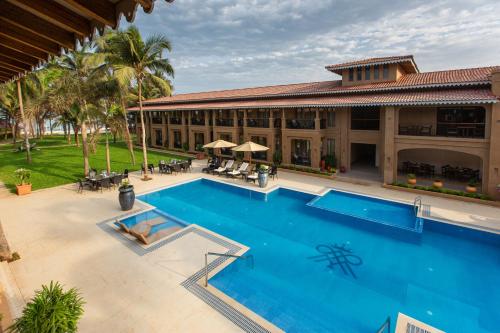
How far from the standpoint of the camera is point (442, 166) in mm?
20469

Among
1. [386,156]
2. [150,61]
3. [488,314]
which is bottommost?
[488,314]

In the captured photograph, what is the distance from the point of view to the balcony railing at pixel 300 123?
2352 centimetres

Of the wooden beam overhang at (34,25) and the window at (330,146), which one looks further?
the window at (330,146)

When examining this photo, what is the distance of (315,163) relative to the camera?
2330 cm

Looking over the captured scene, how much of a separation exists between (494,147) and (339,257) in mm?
12213

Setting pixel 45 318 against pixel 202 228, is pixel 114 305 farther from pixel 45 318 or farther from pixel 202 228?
pixel 202 228

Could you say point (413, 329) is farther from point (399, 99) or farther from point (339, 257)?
point (399, 99)

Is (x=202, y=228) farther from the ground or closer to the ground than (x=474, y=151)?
closer to the ground

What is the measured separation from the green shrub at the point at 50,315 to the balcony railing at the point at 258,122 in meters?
22.7

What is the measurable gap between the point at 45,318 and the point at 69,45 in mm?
4932

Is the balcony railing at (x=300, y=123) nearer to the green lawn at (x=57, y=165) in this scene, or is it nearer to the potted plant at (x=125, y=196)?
the green lawn at (x=57, y=165)

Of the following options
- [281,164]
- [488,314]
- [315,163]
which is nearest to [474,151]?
[315,163]

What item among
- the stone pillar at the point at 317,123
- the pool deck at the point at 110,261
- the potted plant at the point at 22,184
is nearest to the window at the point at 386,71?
the stone pillar at the point at 317,123

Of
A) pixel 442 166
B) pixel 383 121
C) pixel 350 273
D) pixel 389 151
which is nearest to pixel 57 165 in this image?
pixel 350 273
